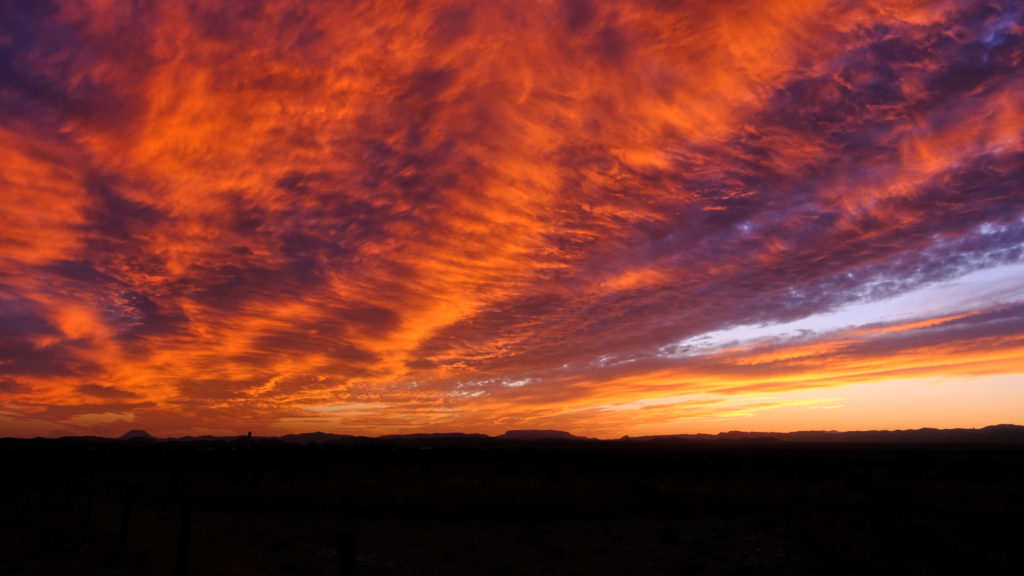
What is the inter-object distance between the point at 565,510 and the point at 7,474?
54.1 m

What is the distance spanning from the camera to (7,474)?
5119 centimetres

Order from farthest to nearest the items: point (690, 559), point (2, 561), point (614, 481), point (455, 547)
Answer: point (614, 481) < point (455, 547) < point (690, 559) < point (2, 561)

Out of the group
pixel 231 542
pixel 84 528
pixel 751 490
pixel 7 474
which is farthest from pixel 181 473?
pixel 751 490

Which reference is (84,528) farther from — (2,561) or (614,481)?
(614,481)

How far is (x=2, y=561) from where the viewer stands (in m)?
18.0

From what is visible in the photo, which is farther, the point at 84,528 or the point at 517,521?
the point at 517,521

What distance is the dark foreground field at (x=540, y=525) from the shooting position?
60.3ft

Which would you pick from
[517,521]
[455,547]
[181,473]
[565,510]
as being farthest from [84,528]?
[181,473]

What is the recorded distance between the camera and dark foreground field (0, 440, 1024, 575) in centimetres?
1838

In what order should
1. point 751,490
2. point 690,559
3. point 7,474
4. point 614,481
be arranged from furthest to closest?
point 7,474 < point 614,481 < point 751,490 < point 690,559

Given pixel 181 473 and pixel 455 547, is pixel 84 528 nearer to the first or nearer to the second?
pixel 455 547

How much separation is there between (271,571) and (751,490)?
87.5ft

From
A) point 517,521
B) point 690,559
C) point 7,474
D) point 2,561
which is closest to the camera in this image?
point 2,561

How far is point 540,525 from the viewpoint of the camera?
86.7ft
